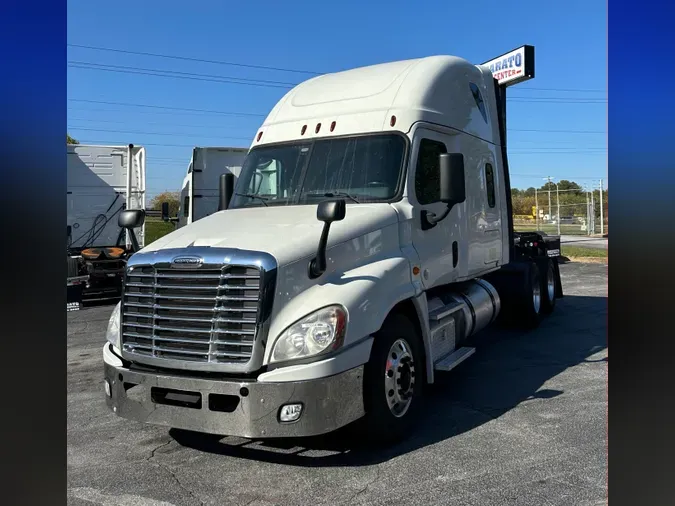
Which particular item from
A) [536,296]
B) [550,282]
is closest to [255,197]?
[536,296]

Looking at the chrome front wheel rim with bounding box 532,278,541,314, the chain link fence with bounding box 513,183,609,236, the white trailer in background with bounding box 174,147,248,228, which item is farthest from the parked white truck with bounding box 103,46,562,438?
the chain link fence with bounding box 513,183,609,236

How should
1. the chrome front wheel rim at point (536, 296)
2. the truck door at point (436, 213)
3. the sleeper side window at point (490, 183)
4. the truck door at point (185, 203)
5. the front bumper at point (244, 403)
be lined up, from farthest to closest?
1. the truck door at point (185, 203)
2. the chrome front wheel rim at point (536, 296)
3. the sleeper side window at point (490, 183)
4. the truck door at point (436, 213)
5. the front bumper at point (244, 403)

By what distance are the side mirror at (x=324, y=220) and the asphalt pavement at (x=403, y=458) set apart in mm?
1480

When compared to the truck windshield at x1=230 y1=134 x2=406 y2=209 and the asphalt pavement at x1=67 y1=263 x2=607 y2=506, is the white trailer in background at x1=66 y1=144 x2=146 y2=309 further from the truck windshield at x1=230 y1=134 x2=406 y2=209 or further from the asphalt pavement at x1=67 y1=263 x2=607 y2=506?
the truck windshield at x1=230 y1=134 x2=406 y2=209

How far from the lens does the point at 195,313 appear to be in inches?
160

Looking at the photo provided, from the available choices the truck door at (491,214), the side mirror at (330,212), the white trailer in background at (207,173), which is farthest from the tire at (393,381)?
the white trailer in background at (207,173)

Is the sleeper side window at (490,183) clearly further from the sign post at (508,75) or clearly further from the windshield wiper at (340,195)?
the windshield wiper at (340,195)

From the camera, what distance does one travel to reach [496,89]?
27.2 ft

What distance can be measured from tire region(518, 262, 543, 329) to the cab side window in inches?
158

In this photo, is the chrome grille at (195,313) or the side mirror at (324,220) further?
the side mirror at (324,220)

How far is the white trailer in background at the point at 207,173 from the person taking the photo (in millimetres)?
15211
